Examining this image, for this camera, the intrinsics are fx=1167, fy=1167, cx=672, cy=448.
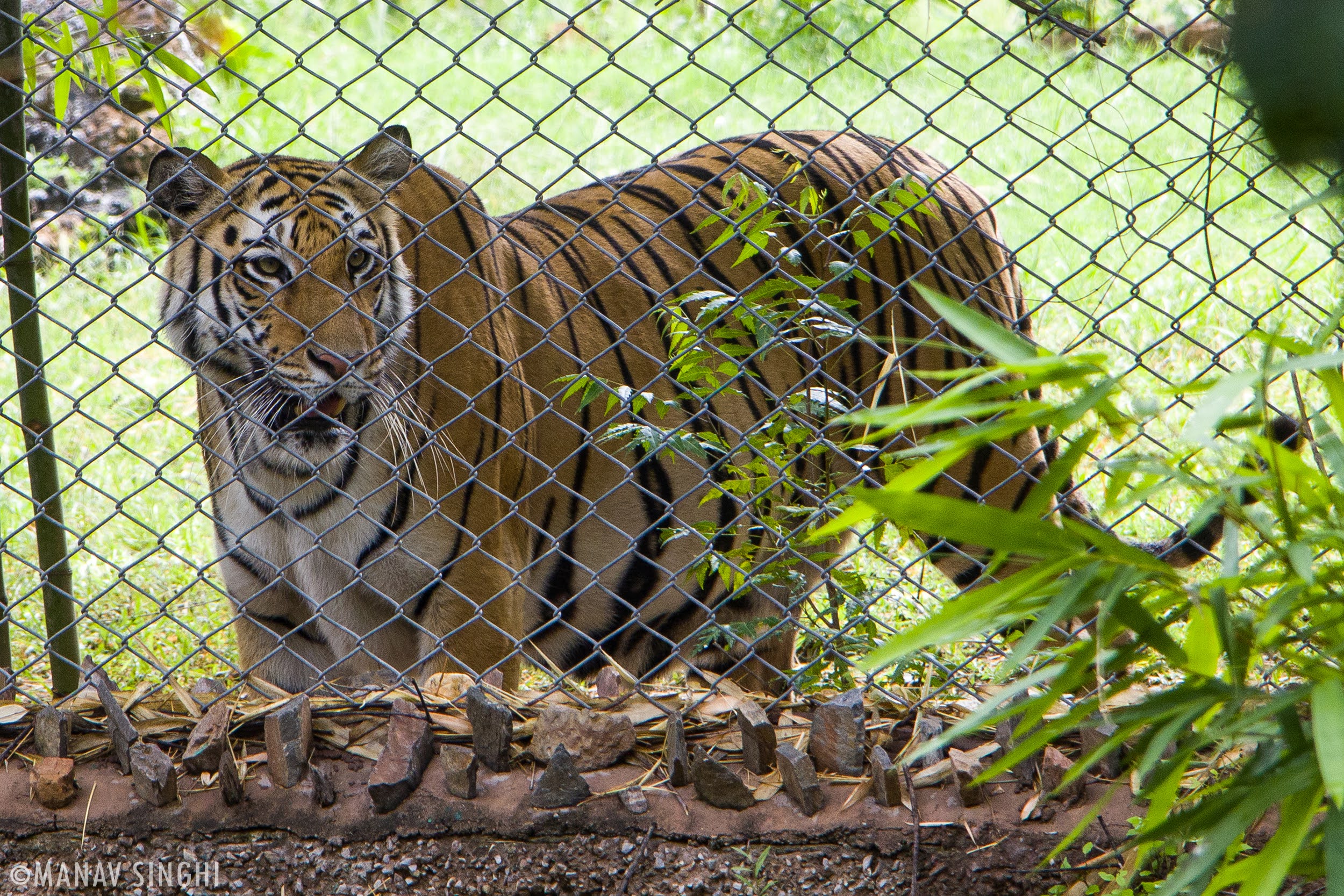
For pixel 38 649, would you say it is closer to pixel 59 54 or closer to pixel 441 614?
pixel 441 614

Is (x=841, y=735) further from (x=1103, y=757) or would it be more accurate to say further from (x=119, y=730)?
(x=119, y=730)

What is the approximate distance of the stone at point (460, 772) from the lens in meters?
1.90

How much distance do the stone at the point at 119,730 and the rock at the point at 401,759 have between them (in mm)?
409

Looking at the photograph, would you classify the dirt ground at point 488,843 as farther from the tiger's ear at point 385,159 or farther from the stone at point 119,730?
the tiger's ear at point 385,159

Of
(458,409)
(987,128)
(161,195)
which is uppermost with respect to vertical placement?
(987,128)

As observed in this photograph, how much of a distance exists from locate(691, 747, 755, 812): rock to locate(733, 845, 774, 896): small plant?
0.08 meters

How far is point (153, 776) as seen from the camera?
1877 mm

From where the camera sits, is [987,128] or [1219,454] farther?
[987,128]

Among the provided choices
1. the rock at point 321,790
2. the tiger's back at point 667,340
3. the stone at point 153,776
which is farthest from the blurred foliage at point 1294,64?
the tiger's back at point 667,340

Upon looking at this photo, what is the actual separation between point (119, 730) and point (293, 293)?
87 centimetres

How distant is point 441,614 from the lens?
2467mm

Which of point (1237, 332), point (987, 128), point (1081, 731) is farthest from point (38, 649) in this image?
point (987, 128)

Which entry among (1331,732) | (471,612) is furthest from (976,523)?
(471,612)

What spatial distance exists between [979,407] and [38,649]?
10.0 ft
